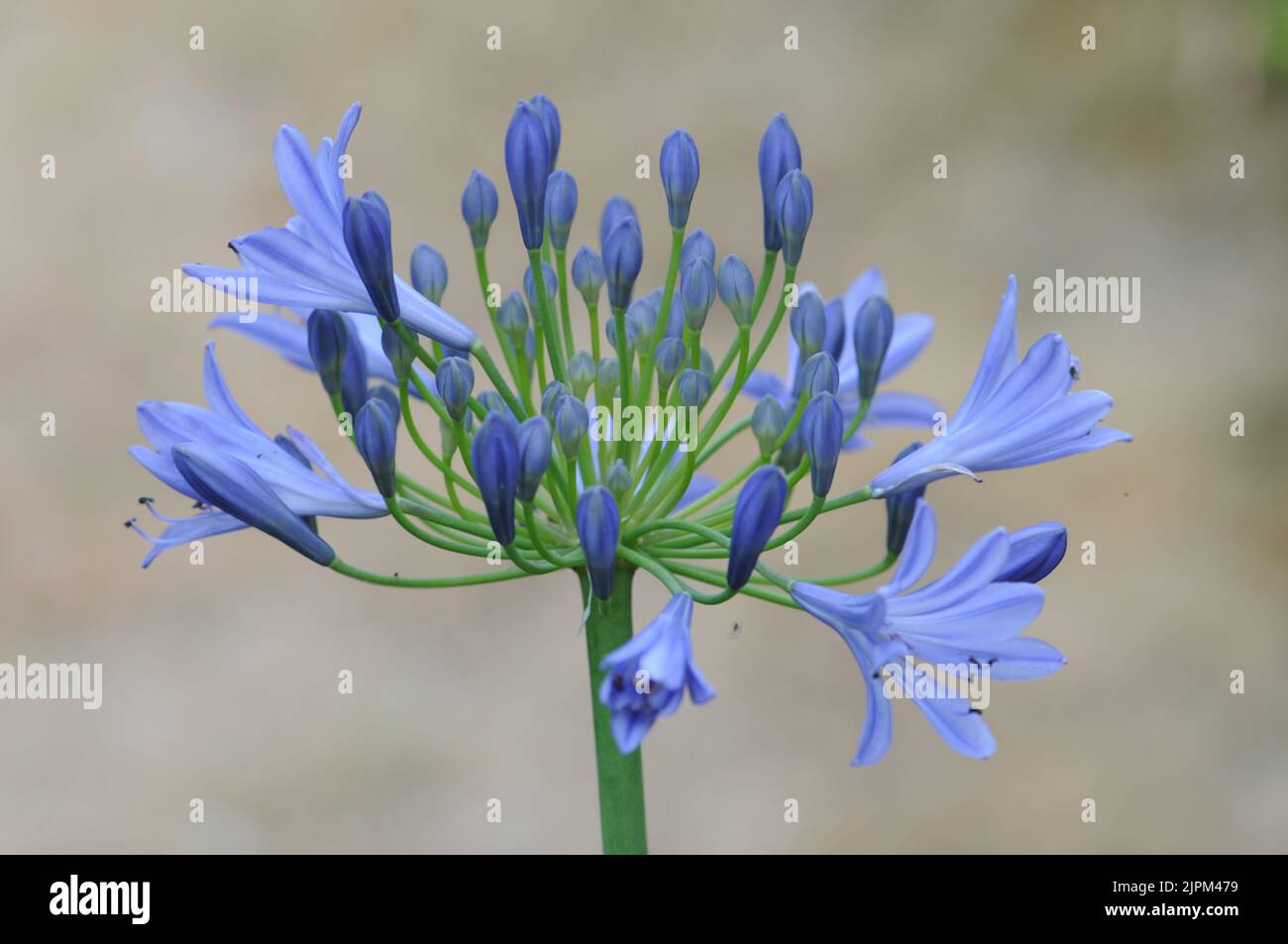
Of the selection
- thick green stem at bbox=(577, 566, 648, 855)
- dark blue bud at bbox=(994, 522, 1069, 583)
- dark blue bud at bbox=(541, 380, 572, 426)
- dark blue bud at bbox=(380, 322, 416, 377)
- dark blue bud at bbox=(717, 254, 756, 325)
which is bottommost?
thick green stem at bbox=(577, 566, 648, 855)

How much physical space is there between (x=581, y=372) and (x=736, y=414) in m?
4.98

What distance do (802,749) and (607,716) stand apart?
5.65 metres

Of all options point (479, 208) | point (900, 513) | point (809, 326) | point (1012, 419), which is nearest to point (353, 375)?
point (479, 208)

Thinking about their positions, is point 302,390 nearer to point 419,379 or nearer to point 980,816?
point 980,816

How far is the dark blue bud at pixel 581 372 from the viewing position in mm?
2775

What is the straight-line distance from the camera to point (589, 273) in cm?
306

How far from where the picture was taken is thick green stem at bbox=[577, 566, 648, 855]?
2717mm

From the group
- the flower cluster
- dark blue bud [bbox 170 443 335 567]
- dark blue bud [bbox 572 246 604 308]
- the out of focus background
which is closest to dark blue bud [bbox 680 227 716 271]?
the flower cluster

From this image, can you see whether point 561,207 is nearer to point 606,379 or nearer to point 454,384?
point 606,379

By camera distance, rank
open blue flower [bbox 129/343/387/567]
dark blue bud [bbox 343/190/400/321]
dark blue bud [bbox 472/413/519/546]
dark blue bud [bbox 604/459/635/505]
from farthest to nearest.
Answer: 1. open blue flower [bbox 129/343/387/567]
2. dark blue bud [bbox 604/459/635/505]
3. dark blue bud [bbox 343/190/400/321]
4. dark blue bud [bbox 472/413/519/546]

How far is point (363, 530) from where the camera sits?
9.15m

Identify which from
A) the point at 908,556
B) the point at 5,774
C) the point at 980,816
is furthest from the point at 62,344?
the point at 908,556

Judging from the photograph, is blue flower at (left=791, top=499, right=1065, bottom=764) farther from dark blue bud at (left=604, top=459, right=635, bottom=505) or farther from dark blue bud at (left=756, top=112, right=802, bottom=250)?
dark blue bud at (left=756, top=112, right=802, bottom=250)

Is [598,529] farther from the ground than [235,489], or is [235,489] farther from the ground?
[235,489]
